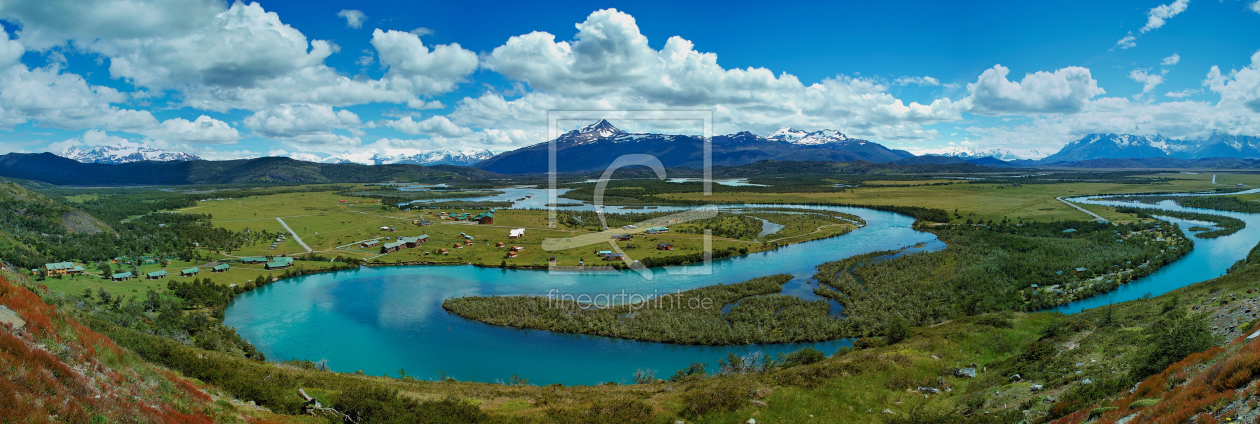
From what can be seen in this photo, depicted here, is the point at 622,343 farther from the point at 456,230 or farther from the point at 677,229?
the point at 456,230

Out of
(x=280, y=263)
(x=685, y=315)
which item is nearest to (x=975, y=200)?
(x=685, y=315)

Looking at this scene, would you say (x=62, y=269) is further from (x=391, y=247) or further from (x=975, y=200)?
(x=975, y=200)

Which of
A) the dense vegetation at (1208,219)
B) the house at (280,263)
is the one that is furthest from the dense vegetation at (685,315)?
the dense vegetation at (1208,219)

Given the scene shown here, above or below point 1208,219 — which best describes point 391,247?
below

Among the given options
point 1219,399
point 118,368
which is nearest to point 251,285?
point 118,368

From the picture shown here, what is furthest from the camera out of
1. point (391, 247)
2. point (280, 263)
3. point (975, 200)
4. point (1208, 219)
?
point (975, 200)

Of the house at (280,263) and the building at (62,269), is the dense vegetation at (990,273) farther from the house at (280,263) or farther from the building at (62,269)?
the building at (62,269)
